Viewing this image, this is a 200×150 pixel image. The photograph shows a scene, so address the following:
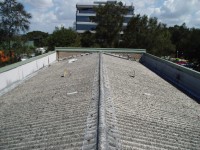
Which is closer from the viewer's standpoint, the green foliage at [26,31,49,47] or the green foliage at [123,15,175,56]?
the green foliage at [123,15,175,56]

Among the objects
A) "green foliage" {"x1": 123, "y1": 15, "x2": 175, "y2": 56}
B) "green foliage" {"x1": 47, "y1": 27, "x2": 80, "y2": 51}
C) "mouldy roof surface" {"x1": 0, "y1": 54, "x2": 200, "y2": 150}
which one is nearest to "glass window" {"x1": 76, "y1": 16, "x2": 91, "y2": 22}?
"green foliage" {"x1": 123, "y1": 15, "x2": 175, "y2": 56}

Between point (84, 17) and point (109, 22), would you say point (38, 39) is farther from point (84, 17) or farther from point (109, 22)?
point (109, 22)

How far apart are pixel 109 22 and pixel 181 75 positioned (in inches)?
1669

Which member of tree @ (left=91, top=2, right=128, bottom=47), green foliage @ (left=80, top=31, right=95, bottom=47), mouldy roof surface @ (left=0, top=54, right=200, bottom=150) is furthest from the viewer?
green foliage @ (left=80, top=31, right=95, bottom=47)

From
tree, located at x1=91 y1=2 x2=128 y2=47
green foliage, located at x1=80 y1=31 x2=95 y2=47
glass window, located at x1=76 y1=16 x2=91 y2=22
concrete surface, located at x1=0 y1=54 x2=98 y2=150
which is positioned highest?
glass window, located at x1=76 y1=16 x2=91 y2=22

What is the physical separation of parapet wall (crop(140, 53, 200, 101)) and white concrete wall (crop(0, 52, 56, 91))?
9490mm

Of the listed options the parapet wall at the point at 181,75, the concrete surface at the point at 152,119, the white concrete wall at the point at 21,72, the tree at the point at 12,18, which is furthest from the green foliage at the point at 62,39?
the concrete surface at the point at 152,119

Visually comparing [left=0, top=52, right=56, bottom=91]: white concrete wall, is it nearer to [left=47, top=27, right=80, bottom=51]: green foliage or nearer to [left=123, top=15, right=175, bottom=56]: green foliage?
[left=47, top=27, right=80, bottom=51]: green foliage

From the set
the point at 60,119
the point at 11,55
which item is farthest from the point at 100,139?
the point at 11,55

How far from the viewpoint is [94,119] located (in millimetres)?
7348

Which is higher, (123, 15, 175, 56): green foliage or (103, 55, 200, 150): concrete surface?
(123, 15, 175, 56): green foliage

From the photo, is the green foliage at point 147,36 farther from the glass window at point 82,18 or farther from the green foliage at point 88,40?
the glass window at point 82,18

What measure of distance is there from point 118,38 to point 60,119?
53224mm

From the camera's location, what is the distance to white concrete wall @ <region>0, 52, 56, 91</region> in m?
15.8
